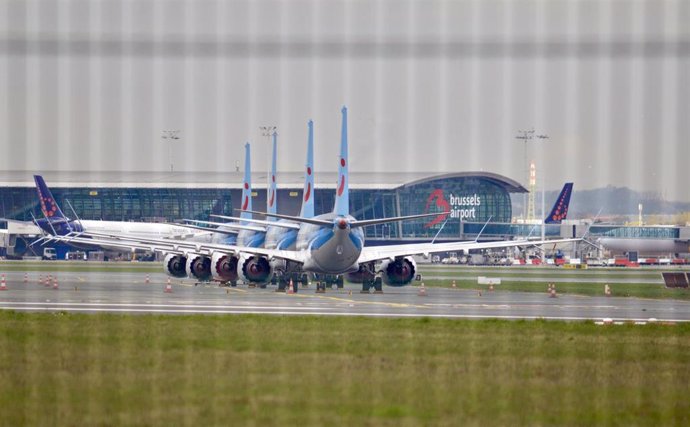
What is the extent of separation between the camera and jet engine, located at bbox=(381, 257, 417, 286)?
192 feet

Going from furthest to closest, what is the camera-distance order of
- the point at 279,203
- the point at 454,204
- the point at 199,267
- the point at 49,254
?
the point at 454,204, the point at 49,254, the point at 279,203, the point at 199,267

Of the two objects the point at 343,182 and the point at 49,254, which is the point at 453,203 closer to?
the point at 49,254

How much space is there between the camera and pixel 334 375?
18.3 m

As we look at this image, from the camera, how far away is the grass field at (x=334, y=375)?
48.2 ft

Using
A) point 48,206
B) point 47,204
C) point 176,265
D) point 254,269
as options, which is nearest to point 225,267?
point 254,269

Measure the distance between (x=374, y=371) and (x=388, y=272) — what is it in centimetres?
4009

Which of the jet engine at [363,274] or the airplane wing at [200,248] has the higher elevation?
the airplane wing at [200,248]

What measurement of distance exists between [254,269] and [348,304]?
1475 cm

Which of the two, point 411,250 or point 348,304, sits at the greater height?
point 411,250

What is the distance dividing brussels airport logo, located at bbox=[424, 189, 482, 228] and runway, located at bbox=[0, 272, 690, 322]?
78811 mm

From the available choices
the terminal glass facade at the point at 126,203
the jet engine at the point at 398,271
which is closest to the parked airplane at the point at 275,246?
the jet engine at the point at 398,271

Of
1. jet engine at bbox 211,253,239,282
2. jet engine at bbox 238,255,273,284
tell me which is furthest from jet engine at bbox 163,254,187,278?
jet engine at bbox 238,255,273,284

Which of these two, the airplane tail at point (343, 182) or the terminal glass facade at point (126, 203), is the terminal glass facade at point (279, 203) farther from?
the airplane tail at point (343, 182)

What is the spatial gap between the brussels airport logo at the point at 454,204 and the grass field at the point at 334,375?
108402 millimetres
